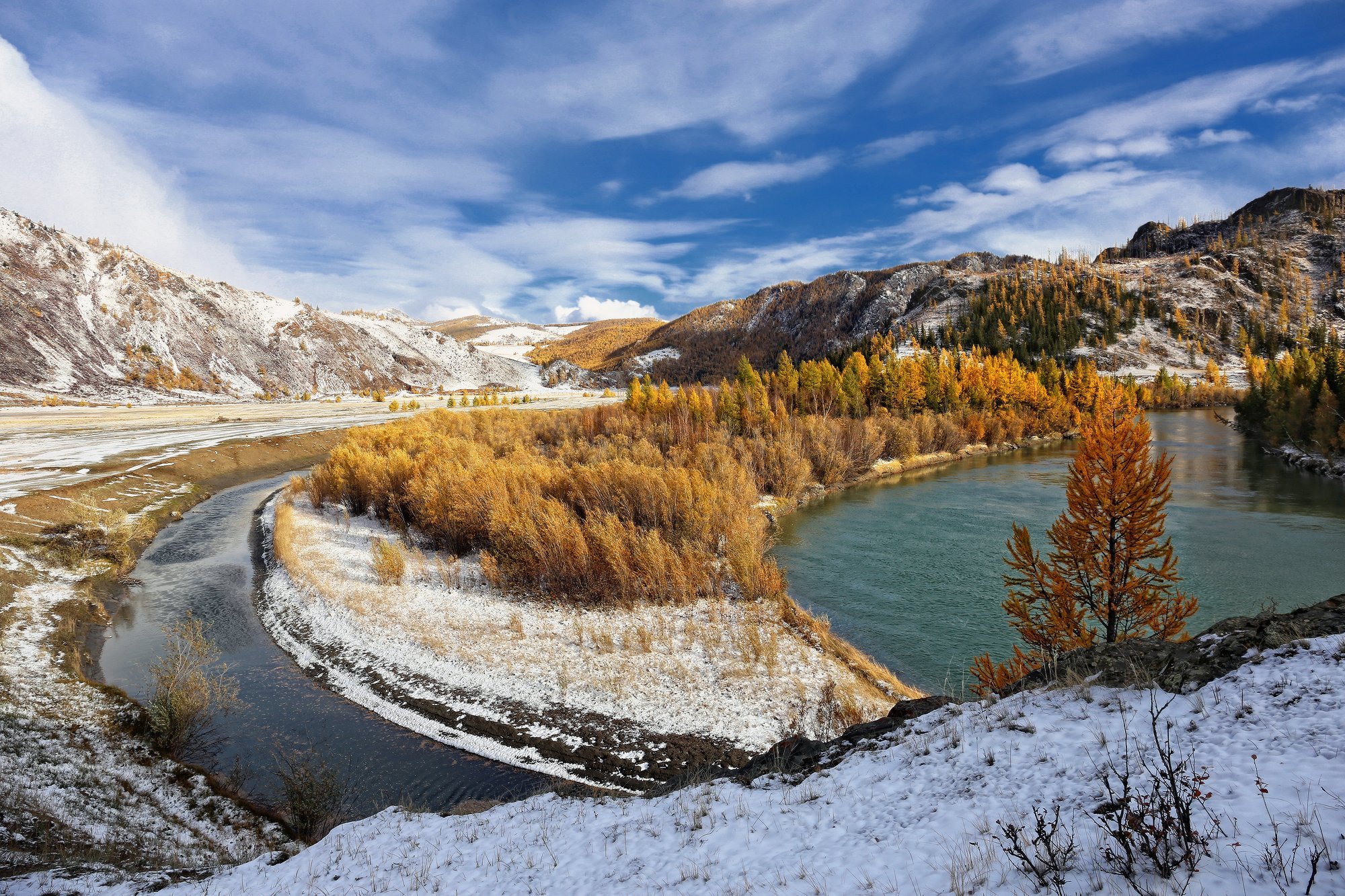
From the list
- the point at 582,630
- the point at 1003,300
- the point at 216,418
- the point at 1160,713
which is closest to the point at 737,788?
the point at 1160,713

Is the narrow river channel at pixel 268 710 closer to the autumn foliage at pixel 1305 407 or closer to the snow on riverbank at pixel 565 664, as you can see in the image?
the snow on riverbank at pixel 565 664

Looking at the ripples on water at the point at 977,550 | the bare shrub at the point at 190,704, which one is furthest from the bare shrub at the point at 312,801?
the ripples on water at the point at 977,550

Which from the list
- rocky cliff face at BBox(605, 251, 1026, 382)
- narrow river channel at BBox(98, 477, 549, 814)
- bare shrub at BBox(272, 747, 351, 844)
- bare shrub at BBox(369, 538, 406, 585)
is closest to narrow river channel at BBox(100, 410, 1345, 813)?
narrow river channel at BBox(98, 477, 549, 814)

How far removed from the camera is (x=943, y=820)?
473 cm

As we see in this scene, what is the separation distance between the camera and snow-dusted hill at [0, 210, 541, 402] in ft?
202

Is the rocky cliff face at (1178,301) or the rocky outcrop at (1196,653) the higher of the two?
the rocky cliff face at (1178,301)

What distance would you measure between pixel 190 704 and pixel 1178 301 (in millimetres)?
179157

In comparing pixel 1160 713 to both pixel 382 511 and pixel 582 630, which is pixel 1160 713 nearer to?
pixel 582 630

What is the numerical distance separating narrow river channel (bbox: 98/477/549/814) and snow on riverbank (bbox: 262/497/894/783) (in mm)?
437

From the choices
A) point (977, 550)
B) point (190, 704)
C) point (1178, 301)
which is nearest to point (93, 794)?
point (190, 704)

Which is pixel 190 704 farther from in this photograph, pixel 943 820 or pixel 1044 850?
pixel 1044 850

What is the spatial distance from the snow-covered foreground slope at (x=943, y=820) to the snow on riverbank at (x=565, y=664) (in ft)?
14.1

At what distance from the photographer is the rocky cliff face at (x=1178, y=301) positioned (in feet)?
396

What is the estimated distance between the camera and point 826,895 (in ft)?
13.6
